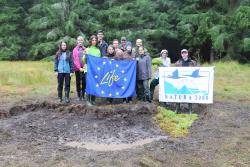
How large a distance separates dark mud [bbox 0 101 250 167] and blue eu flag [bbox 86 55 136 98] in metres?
0.55

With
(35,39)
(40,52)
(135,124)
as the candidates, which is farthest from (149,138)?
(35,39)

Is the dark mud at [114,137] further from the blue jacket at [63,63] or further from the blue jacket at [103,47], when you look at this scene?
the blue jacket at [103,47]

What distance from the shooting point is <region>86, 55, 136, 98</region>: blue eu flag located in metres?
12.3

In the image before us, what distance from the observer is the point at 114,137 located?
9.64 metres

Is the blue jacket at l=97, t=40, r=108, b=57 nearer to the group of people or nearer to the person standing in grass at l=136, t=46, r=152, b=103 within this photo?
the group of people

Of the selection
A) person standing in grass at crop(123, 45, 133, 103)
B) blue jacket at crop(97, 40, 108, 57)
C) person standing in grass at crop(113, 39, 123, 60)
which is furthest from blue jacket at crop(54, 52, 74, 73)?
person standing in grass at crop(123, 45, 133, 103)

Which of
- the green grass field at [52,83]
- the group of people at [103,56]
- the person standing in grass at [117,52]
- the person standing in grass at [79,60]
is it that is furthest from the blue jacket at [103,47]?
the green grass field at [52,83]

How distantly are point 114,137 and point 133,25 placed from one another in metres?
21.6

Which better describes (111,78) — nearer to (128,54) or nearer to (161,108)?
(128,54)

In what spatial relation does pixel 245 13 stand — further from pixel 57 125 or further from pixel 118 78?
pixel 57 125

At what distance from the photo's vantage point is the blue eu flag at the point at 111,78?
12320 millimetres

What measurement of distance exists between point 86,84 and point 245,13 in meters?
15.5

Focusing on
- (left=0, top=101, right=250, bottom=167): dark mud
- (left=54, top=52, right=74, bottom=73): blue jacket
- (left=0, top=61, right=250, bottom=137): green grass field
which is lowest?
(left=0, top=101, right=250, bottom=167): dark mud

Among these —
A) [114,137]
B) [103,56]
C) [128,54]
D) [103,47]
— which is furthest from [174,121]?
[103,47]
